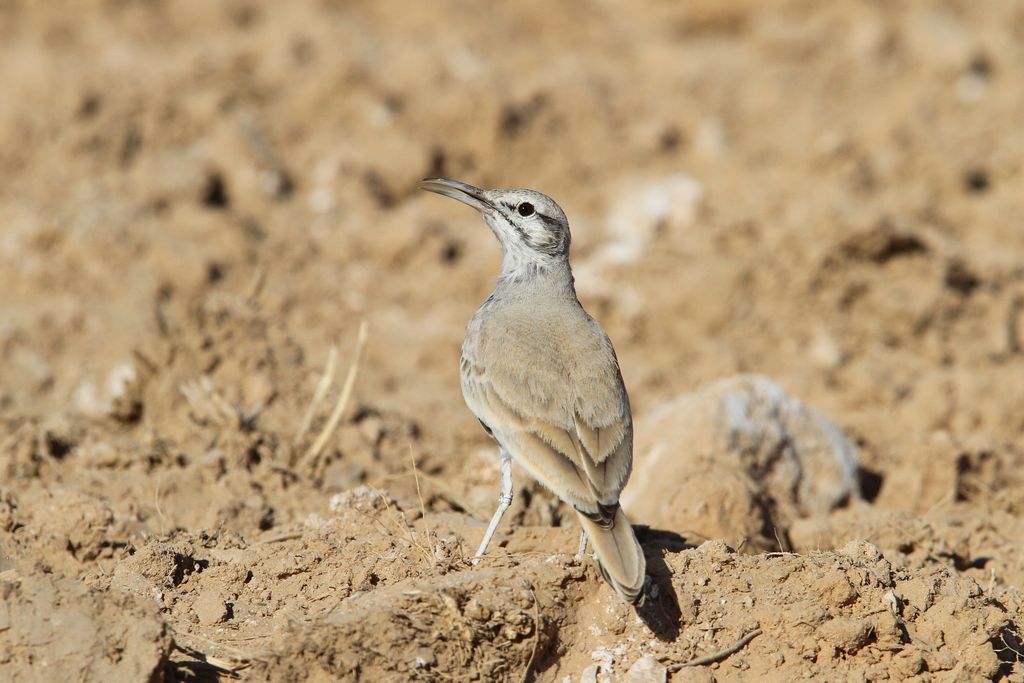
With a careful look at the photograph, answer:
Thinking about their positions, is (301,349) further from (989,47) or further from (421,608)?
(989,47)

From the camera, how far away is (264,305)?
8352mm

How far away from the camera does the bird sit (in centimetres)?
405

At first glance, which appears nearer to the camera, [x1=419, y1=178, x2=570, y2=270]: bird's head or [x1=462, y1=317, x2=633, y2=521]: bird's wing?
[x1=462, y1=317, x2=633, y2=521]: bird's wing

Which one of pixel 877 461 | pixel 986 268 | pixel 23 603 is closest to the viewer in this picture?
pixel 23 603

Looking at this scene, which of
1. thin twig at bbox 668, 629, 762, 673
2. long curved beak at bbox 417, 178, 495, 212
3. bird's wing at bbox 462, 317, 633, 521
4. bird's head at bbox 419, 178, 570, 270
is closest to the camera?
thin twig at bbox 668, 629, 762, 673

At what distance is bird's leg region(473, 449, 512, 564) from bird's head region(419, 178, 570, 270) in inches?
51.9

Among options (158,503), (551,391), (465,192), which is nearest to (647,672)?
(551,391)

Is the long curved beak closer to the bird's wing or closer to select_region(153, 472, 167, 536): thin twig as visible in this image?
the bird's wing

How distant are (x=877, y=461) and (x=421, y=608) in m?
3.90

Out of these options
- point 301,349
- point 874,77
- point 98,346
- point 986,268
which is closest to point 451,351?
point 301,349

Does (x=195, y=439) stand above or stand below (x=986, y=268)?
above

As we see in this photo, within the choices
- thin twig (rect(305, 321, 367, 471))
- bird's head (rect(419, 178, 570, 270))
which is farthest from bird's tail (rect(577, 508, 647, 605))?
thin twig (rect(305, 321, 367, 471))

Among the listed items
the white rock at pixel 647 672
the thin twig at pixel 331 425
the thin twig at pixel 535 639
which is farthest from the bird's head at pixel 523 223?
the white rock at pixel 647 672

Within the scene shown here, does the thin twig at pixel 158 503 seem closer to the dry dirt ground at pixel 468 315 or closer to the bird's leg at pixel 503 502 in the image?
the dry dirt ground at pixel 468 315
